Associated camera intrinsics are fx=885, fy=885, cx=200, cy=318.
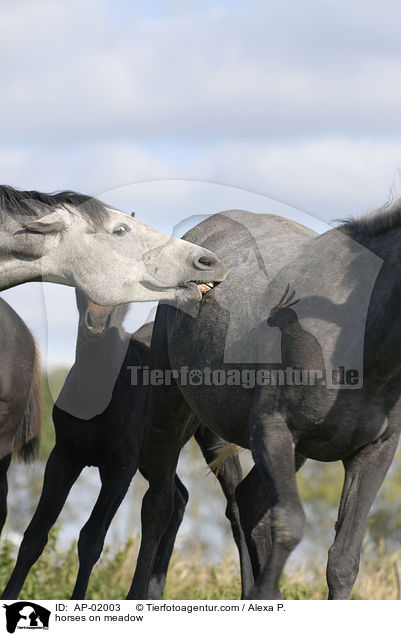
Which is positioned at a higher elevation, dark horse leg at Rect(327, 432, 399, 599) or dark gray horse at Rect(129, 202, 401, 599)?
dark gray horse at Rect(129, 202, 401, 599)

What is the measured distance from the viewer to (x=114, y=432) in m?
6.95

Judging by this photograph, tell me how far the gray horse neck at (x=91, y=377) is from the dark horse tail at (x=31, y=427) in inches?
40.4

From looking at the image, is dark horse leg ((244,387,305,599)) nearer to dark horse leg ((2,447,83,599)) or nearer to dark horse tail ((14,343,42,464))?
dark horse leg ((2,447,83,599))

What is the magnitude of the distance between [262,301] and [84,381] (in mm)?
2021

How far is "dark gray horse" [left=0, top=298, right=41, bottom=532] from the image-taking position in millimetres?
7324

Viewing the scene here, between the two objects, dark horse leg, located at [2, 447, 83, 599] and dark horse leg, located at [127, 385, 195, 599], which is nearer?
dark horse leg, located at [127, 385, 195, 599]

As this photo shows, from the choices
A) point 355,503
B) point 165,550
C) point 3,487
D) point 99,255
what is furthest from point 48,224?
point 165,550

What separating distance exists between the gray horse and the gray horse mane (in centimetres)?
88

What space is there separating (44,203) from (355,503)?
2.55 m

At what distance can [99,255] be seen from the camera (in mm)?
5340
